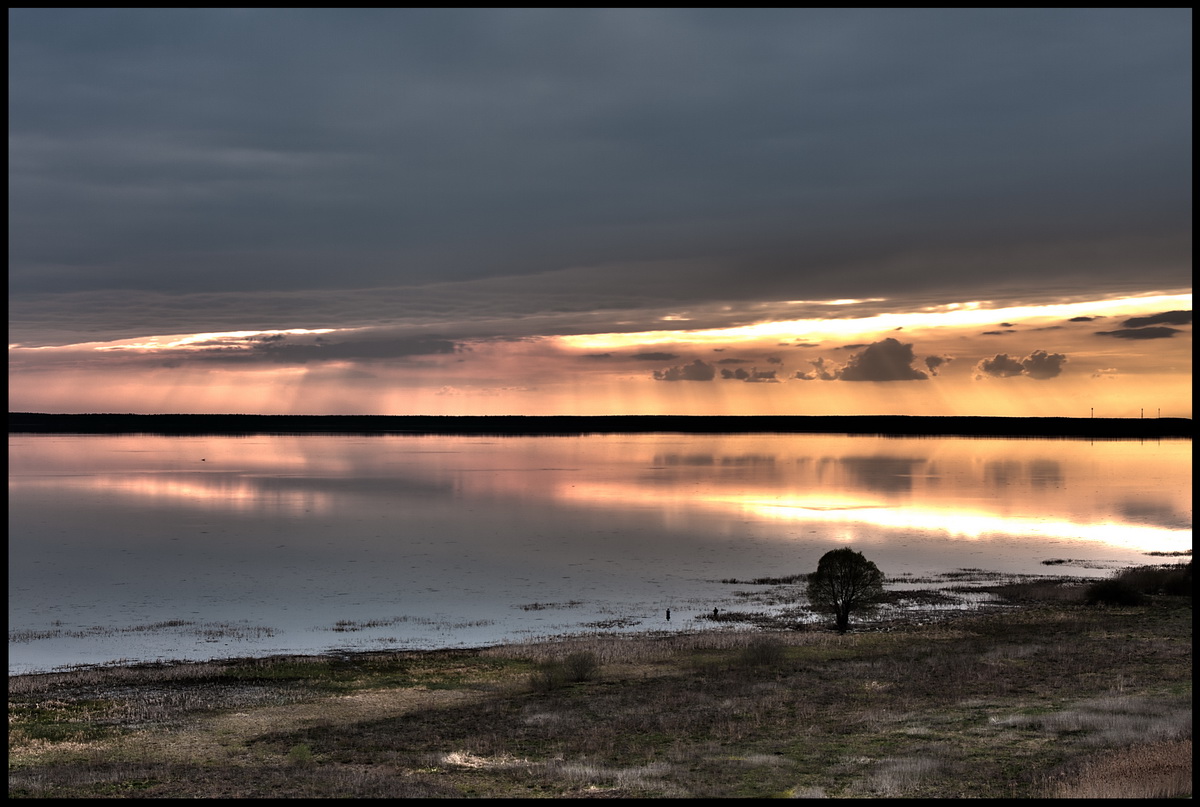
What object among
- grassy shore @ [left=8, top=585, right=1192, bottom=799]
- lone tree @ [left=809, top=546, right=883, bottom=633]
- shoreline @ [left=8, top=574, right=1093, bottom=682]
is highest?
lone tree @ [left=809, top=546, right=883, bottom=633]

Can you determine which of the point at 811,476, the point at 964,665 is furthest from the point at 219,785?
the point at 811,476

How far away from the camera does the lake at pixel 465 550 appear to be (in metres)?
51.6

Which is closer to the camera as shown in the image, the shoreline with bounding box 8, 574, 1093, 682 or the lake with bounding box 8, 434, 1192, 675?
the shoreline with bounding box 8, 574, 1093, 682

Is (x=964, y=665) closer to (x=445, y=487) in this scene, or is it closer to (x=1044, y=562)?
(x=1044, y=562)

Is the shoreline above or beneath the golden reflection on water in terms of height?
beneath

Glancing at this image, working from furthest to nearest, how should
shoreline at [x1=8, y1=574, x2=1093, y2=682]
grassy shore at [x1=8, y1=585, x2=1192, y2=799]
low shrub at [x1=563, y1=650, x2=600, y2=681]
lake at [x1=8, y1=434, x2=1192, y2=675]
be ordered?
1. lake at [x1=8, y1=434, x2=1192, y2=675]
2. shoreline at [x1=8, y1=574, x2=1093, y2=682]
3. low shrub at [x1=563, y1=650, x2=600, y2=681]
4. grassy shore at [x1=8, y1=585, x2=1192, y2=799]

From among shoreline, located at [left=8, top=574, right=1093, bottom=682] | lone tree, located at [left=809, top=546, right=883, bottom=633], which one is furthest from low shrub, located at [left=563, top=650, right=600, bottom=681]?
lone tree, located at [left=809, top=546, right=883, bottom=633]

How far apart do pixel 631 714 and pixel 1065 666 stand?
1517 centimetres

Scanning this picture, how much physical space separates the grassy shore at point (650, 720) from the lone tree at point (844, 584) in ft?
15.1

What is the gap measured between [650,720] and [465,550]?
58285 mm

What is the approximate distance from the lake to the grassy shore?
31.8 feet

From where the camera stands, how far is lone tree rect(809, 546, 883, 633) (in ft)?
157

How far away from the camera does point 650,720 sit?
2822cm

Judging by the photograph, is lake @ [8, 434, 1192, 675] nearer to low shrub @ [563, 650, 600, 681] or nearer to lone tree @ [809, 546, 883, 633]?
lone tree @ [809, 546, 883, 633]
